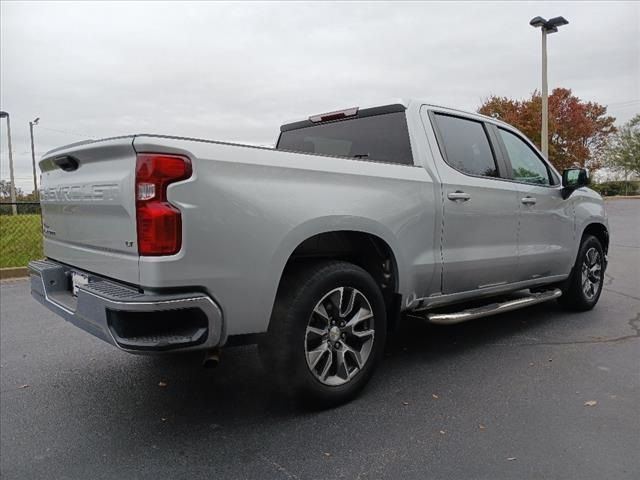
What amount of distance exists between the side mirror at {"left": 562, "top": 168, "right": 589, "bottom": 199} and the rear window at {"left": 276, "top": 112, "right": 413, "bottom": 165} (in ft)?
7.12

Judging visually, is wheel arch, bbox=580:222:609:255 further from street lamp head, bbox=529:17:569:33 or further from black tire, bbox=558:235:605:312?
street lamp head, bbox=529:17:569:33

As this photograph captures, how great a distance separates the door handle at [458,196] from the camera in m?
3.76

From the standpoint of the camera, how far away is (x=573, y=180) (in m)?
5.01

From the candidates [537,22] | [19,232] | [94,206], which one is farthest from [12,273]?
[537,22]

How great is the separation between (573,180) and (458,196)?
6.26 feet

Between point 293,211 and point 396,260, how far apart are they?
94 centimetres

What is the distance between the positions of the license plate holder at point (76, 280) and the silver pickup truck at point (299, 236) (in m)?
0.02

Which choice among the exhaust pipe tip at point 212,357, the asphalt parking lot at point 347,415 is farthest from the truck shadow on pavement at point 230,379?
the exhaust pipe tip at point 212,357

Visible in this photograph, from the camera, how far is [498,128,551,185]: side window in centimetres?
464

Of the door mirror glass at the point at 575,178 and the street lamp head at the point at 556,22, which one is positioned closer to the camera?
the door mirror glass at the point at 575,178

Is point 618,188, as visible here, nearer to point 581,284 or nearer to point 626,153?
point 626,153

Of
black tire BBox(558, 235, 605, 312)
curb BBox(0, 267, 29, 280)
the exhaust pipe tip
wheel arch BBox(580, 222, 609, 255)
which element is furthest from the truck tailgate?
curb BBox(0, 267, 29, 280)

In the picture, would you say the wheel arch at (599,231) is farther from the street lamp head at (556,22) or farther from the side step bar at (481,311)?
the street lamp head at (556,22)

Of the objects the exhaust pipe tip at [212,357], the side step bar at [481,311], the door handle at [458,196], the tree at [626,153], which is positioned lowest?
the side step bar at [481,311]
